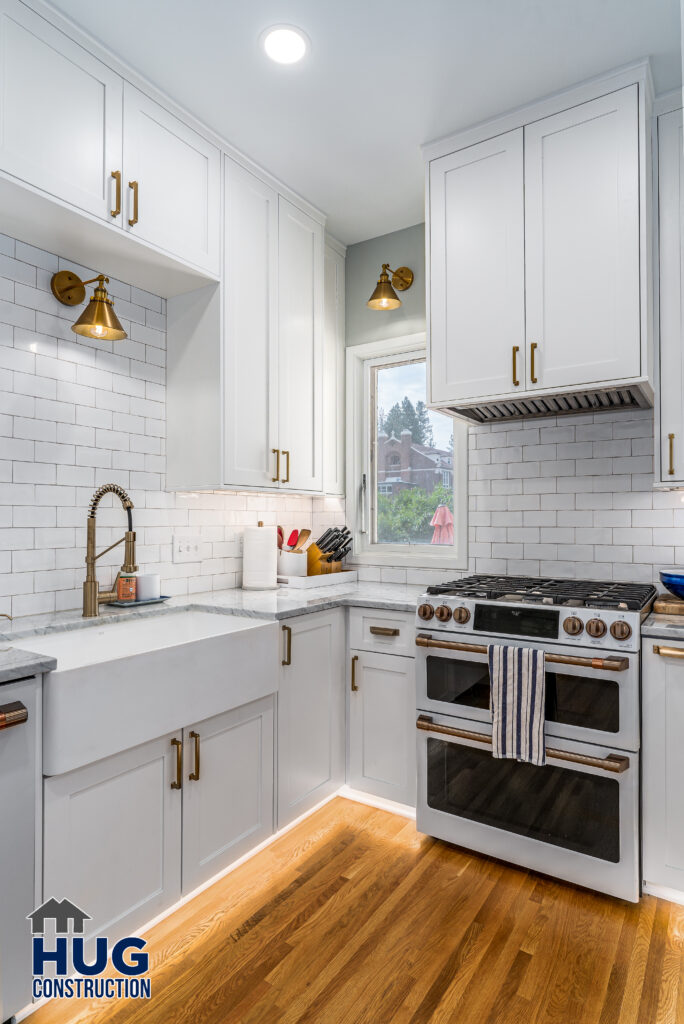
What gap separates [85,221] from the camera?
6.17ft

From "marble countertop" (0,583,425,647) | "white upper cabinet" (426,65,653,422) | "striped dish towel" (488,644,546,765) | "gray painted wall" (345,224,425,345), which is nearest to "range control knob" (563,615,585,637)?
"striped dish towel" (488,644,546,765)

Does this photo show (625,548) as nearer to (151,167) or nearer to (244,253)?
(244,253)

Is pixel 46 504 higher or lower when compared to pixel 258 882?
higher

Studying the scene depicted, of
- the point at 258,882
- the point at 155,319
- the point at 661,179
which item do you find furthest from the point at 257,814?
the point at 661,179

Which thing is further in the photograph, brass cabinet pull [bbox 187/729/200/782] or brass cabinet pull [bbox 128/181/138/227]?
brass cabinet pull [bbox 128/181/138/227]

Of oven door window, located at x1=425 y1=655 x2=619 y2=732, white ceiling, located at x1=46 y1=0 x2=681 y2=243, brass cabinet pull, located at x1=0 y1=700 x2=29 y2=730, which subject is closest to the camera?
brass cabinet pull, located at x1=0 y1=700 x2=29 y2=730

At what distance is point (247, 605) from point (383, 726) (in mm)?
774

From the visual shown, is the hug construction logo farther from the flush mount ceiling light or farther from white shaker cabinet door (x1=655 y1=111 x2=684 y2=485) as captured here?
the flush mount ceiling light

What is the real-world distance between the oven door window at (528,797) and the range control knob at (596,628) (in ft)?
1.52

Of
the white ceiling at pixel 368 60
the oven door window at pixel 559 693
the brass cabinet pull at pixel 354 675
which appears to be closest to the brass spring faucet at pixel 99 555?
the brass cabinet pull at pixel 354 675

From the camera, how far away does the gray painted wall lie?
10.1ft

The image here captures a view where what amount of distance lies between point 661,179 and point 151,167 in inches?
73.0

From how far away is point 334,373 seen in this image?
3.22m

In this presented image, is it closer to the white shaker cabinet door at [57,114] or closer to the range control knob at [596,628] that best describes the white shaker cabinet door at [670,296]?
the range control knob at [596,628]
